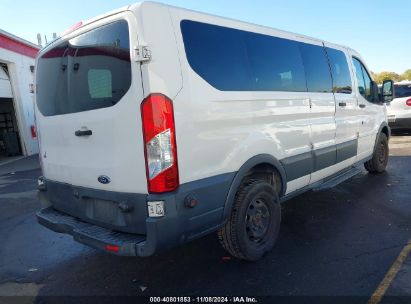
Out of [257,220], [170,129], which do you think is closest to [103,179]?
[170,129]

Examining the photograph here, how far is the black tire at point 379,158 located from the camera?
6.79 m

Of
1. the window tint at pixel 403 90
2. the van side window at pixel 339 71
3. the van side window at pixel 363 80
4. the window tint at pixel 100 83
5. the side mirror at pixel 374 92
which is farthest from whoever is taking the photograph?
the window tint at pixel 403 90

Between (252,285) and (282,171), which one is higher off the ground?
(282,171)

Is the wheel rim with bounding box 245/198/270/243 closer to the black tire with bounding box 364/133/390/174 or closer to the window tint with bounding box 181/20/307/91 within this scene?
the window tint with bounding box 181/20/307/91

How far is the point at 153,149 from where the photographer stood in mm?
2645

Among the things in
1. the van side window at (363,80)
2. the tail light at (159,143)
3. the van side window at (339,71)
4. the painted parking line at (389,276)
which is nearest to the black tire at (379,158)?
the van side window at (363,80)

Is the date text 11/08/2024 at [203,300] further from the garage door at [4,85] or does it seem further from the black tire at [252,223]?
the garage door at [4,85]

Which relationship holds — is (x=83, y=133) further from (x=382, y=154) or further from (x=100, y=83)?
(x=382, y=154)

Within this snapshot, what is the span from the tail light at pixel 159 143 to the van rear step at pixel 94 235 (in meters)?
0.48

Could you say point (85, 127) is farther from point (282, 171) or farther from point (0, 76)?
point (0, 76)

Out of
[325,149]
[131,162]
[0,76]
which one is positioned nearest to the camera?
[131,162]

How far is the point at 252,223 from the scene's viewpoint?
3545 millimetres

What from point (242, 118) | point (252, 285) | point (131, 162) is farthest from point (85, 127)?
point (252, 285)

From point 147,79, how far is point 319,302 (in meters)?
2.24
